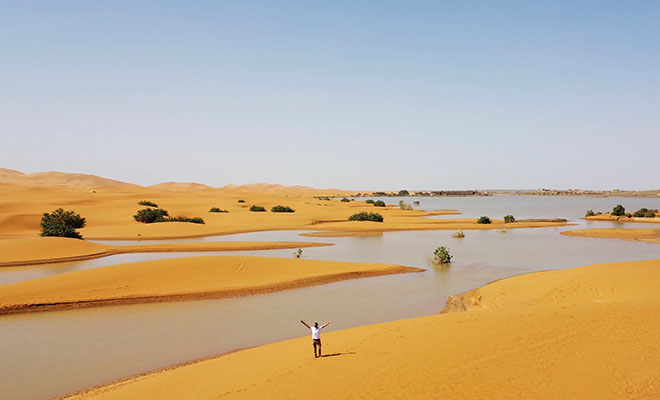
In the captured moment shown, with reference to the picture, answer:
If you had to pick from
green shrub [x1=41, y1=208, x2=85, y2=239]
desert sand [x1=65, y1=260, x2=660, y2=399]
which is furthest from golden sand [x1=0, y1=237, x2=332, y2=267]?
desert sand [x1=65, y1=260, x2=660, y2=399]

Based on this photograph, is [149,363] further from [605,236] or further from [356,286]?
[605,236]

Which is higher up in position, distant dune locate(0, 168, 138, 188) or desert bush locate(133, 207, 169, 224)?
distant dune locate(0, 168, 138, 188)

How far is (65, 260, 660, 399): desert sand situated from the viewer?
8.23 meters

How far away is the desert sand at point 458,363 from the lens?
8.23m

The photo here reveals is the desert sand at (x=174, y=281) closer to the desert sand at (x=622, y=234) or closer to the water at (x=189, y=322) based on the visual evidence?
the water at (x=189, y=322)

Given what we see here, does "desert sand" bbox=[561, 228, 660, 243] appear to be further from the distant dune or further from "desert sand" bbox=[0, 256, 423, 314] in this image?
the distant dune

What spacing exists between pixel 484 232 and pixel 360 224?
13614 mm

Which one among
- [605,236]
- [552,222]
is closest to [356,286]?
[605,236]

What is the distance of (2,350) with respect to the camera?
12570mm

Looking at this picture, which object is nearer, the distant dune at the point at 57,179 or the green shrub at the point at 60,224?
the green shrub at the point at 60,224

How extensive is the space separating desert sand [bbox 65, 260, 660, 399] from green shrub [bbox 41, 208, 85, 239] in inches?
1150

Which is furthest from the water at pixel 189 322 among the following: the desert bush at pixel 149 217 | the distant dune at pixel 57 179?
the distant dune at pixel 57 179

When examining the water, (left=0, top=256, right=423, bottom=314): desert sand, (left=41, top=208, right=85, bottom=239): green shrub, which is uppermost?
(left=41, top=208, right=85, bottom=239): green shrub

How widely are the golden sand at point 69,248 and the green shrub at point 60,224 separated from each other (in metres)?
4.33
